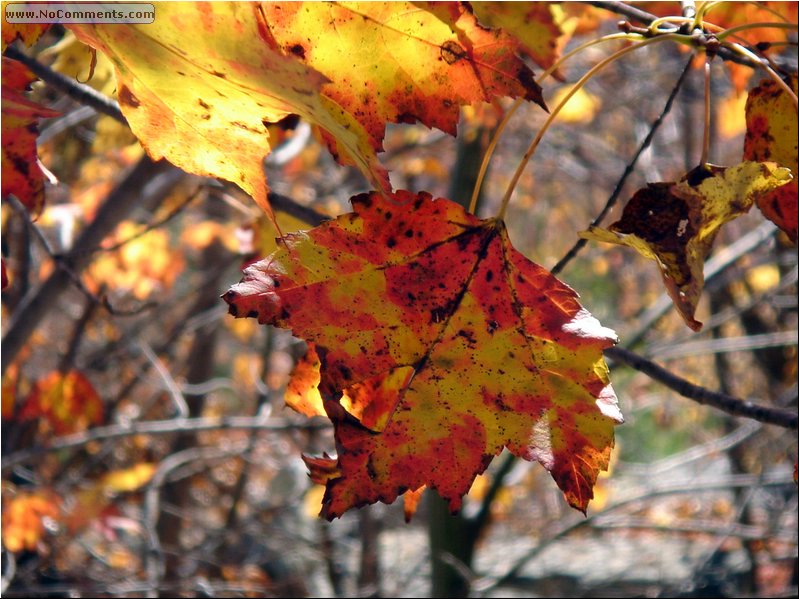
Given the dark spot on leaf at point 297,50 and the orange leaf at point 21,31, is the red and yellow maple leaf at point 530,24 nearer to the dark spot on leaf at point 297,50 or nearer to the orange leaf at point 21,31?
the dark spot on leaf at point 297,50

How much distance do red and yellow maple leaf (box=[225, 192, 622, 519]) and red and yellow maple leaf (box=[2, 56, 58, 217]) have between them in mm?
325

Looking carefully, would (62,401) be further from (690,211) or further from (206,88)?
(690,211)

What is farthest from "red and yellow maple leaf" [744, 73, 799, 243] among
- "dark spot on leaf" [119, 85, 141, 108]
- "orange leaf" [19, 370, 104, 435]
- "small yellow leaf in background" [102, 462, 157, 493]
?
"small yellow leaf in background" [102, 462, 157, 493]

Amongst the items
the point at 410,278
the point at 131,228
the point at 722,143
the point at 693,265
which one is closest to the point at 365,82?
the point at 410,278

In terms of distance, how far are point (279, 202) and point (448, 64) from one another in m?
0.43

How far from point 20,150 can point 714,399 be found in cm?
72

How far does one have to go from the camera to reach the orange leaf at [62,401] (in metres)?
2.42

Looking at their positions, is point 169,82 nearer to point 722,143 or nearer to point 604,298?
point 722,143

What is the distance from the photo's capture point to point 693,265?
583mm

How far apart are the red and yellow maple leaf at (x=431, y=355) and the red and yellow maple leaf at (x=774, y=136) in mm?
270

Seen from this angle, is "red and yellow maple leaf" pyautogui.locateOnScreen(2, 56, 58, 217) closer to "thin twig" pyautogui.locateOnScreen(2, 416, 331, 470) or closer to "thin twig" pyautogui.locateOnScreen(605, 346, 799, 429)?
"thin twig" pyautogui.locateOnScreen(605, 346, 799, 429)

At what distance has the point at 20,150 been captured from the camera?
788mm

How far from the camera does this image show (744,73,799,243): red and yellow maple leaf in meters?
0.75

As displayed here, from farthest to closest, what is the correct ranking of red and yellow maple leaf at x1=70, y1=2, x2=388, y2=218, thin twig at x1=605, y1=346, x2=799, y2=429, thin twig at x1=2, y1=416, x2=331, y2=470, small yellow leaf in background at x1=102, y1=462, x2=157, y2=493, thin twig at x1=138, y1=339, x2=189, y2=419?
small yellow leaf in background at x1=102, y1=462, x2=157, y2=493 < thin twig at x1=138, y1=339, x2=189, y2=419 < thin twig at x1=2, y1=416, x2=331, y2=470 < thin twig at x1=605, y1=346, x2=799, y2=429 < red and yellow maple leaf at x1=70, y1=2, x2=388, y2=218
